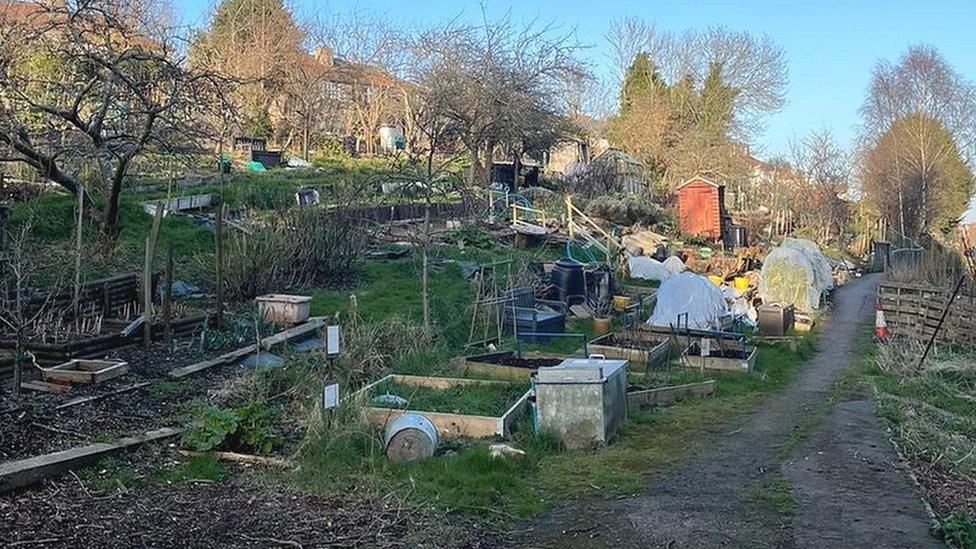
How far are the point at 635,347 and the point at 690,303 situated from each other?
12.2 feet

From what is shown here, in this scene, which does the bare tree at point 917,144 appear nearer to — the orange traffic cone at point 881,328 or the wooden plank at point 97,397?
the orange traffic cone at point 881,328

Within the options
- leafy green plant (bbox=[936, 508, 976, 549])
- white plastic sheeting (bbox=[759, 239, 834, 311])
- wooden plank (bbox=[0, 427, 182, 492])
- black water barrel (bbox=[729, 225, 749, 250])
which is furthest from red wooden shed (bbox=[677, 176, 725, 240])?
wooden plank (bbox=[0, 427, 182, 492])

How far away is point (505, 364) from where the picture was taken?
11094mm

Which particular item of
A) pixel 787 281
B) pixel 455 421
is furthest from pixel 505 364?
pixel 787 281

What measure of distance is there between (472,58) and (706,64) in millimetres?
19177

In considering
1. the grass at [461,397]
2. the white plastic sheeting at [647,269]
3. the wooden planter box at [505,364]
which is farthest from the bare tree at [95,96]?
the white plastic sheeting at [647,269]

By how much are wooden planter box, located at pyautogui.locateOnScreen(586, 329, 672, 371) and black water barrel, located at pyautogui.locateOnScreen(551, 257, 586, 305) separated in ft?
10.4

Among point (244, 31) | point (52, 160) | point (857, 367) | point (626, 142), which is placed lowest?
point (857, 367)

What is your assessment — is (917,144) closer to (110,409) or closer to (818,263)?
(818,263)

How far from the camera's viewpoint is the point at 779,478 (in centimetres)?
727

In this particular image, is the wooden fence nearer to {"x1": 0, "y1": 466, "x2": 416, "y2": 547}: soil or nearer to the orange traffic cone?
the orange traffic cone

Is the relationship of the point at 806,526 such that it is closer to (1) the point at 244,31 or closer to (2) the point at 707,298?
(2) the point at 707,298

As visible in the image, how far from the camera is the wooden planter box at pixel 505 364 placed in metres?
10.6

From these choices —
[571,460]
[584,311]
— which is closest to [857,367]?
[584,311]
